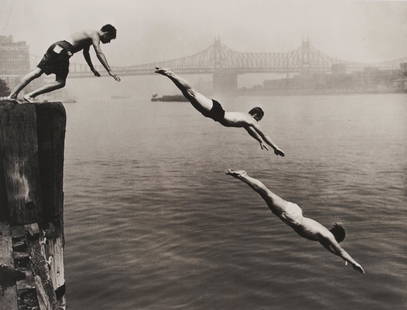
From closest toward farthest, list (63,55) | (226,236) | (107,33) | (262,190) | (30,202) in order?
(262,190)
(30,202)
(107,33)
(63,55)
(226,236)

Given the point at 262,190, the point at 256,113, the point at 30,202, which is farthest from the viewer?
the point at 30,202

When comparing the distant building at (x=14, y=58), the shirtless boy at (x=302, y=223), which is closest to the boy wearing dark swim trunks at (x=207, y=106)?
the shirtless boy at (x=302, y=223)

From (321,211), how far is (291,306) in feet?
26.0

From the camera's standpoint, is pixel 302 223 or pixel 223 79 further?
pixel 223 79

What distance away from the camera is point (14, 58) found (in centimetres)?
17188

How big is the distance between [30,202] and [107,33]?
2117 mm

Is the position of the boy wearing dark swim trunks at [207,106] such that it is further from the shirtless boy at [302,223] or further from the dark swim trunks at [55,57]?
the dark swim trunks at [55,57]

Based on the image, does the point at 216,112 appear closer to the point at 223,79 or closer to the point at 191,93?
the point at 191,93

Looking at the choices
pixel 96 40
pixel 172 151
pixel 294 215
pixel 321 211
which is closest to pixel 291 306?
pixel 294 215

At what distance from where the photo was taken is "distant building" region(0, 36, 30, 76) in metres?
168

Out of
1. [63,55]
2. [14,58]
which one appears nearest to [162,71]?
[63,55]

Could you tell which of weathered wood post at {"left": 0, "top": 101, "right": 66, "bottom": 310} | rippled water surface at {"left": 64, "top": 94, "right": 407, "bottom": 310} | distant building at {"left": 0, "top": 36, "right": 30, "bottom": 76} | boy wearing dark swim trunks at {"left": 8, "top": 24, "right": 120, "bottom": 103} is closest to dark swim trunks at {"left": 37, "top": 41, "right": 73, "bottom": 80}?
boy wearing dark swim trunks at {"left": 8, "top": 24, "right": 120, "bottom": 103}

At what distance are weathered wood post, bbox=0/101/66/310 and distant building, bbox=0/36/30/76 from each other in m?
174

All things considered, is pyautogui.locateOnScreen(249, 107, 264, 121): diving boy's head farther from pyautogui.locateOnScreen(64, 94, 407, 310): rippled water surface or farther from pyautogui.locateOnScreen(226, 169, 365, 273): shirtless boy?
pyautogui.locateOnScreen(64, 94, 407, 310): rippled water surface
